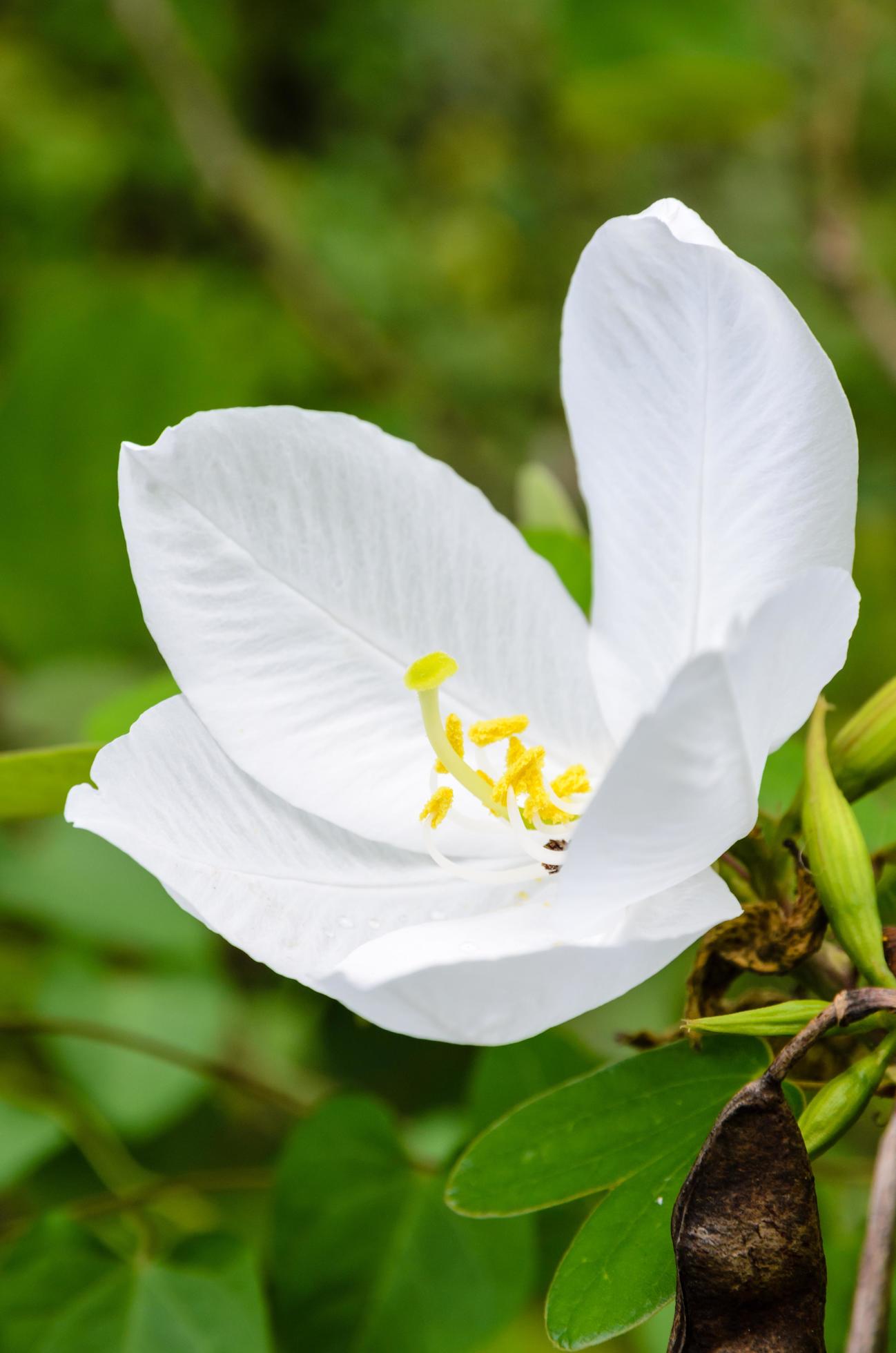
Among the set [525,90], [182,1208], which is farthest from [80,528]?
[525,90]

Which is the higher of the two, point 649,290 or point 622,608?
point 649,290

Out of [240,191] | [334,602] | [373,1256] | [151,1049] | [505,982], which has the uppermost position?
[240,191]

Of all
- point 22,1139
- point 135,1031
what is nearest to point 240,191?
point 135,1031

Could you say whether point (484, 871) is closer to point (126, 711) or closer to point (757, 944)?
point (757, 944)

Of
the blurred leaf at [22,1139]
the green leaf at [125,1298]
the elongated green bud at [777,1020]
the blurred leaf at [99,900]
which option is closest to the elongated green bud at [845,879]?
the elongated green bud at [777,1020]

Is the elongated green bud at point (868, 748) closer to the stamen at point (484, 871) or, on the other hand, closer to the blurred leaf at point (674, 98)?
the stamen at point (484, 871)

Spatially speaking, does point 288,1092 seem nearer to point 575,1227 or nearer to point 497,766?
point 575,1227
